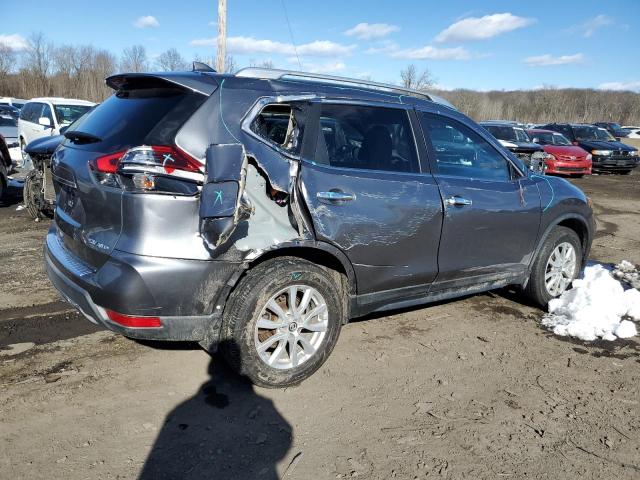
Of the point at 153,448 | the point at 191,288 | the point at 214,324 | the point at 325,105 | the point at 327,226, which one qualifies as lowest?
the point at 153,448

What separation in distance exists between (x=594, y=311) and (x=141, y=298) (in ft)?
12.4

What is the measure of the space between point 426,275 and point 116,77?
8.38 feet

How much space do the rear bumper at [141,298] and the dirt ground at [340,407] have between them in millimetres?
478

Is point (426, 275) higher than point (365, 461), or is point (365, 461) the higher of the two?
point (426, 275)

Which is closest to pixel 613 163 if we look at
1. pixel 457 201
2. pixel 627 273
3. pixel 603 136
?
pixel 603 136

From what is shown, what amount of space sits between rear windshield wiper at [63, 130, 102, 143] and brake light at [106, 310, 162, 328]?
1056mm

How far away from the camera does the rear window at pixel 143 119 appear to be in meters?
2.90

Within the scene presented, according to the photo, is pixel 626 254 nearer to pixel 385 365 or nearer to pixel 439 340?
pixel 439 340

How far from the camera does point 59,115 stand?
12.0 m

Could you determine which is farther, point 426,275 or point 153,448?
point 426,275

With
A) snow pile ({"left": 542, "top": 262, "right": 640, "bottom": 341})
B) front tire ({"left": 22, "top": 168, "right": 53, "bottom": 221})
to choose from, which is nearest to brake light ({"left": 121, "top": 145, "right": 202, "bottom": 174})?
snow pile ({"left": 542, "top": 262, "right": 640, "bottom": 341})

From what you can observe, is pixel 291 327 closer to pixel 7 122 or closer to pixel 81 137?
pixel 81 137

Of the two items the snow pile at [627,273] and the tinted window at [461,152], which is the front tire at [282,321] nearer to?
the tinted window at [461,152]

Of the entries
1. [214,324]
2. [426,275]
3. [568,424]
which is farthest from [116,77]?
[568,424]
